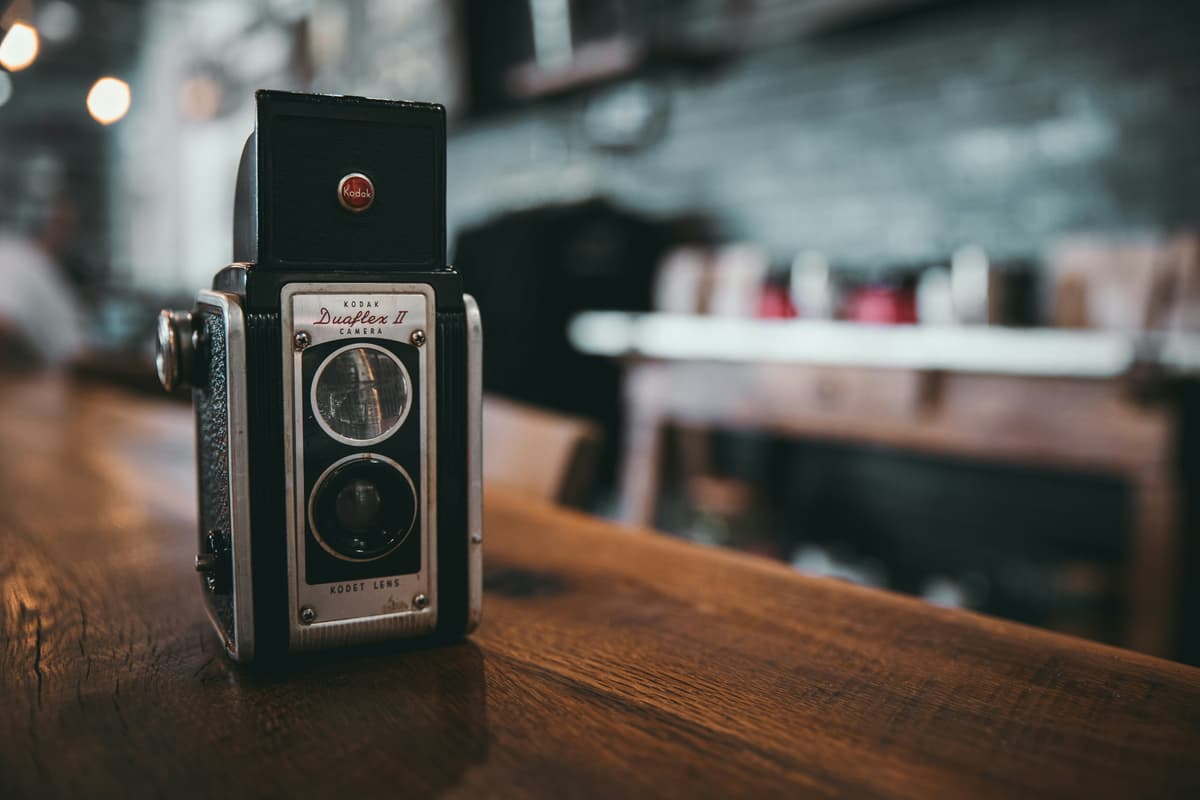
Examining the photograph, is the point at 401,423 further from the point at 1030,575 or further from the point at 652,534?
the point at 1030,575

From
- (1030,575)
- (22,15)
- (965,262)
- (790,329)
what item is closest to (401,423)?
(22,15)

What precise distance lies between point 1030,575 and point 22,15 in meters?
2.68

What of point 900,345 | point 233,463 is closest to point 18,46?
point 233,463

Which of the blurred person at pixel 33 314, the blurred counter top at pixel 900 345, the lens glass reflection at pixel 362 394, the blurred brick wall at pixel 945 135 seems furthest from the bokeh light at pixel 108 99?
the blurred brick wall at pixel 945 135

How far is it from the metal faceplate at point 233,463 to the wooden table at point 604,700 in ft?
0.09

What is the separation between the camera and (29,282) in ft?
→ 10.2

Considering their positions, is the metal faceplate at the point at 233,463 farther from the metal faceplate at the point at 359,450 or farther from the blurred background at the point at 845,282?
the blurred background at the point at 845,282

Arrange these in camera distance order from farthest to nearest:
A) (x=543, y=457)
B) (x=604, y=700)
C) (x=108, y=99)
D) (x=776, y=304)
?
(x=776, y=304), (x=543, y=457), (x=108, y=99), (x=604, y=700)

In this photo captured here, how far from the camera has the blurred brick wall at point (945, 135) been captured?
7.78ft

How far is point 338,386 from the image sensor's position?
0.53 m

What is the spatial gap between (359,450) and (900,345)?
2.03m

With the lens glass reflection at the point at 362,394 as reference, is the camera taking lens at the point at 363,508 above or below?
below

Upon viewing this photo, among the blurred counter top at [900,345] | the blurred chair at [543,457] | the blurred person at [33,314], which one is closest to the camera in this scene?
the blurred chair at [543,457]

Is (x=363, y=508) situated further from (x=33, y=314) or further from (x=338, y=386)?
(x=33, y=314)
